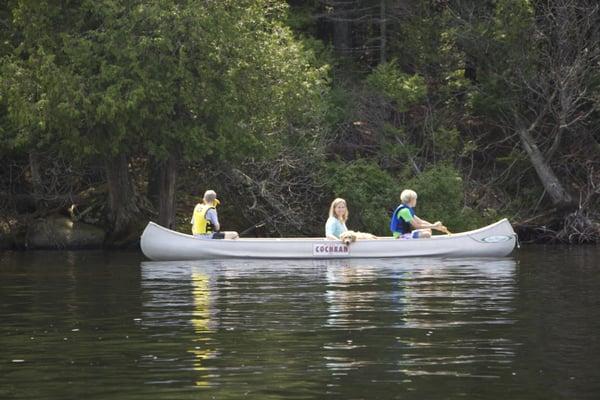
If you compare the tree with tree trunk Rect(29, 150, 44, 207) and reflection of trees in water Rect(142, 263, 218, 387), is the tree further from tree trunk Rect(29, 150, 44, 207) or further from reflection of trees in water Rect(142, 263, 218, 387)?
reflection of trees in water Rect(142, 263, 218, 387)

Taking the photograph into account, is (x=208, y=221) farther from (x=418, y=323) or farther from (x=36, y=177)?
(x=418, y=323)

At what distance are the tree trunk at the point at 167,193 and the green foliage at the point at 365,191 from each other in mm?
3762

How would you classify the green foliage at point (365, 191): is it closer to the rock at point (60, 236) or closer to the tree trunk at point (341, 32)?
the rock at point (60, 236)

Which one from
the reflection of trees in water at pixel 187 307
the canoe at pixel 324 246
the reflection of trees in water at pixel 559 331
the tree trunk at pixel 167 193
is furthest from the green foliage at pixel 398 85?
the reflection of trees in water at pixel 187 307

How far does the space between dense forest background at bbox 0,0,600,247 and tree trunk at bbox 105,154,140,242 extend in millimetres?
37

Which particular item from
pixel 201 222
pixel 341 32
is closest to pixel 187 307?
pixel 201 222

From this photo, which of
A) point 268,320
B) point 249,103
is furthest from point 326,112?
point 268,320

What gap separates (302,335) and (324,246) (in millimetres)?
13264

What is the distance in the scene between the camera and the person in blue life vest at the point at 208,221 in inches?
1088

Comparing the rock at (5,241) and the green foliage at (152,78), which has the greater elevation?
the green foliage at (152,78)

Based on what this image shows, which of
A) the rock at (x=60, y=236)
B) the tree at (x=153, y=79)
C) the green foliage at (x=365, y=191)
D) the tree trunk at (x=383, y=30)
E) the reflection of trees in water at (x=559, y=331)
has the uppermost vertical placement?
the tree trunk at (x=383, y=30)

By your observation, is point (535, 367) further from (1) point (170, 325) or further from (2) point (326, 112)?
(2) point (326, 112)

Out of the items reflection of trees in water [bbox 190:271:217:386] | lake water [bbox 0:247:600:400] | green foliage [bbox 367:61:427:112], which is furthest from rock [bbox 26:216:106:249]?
reflection of trees in water [bbox 190:271:217:386]

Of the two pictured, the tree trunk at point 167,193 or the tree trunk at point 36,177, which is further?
the tree trunk at point 36,177
